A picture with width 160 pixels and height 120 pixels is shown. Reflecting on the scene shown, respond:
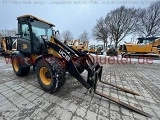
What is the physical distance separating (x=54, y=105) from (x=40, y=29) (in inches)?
122

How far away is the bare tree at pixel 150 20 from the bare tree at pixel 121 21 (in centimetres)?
162

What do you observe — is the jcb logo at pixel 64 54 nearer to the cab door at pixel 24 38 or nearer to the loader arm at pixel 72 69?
the loader arm at pixel 72 69

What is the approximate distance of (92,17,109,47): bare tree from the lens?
34.8 metres

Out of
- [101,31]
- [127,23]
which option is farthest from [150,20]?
[101,31]

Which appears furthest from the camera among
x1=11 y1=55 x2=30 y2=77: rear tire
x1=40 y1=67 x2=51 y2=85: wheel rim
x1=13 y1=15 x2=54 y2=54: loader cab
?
x1=11 y1=55 x2=30 y2=77: rear tire

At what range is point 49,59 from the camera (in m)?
3.45

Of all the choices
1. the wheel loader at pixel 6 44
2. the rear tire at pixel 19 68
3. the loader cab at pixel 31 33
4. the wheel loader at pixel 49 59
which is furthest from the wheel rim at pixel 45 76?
the wheel loader at pixel 6 44

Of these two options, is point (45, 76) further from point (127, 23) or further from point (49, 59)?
point (127, 23)

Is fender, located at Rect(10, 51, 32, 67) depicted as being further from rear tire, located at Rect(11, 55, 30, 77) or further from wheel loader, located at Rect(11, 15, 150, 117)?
rear tire, located at Rect(11, 55, 30, 77)

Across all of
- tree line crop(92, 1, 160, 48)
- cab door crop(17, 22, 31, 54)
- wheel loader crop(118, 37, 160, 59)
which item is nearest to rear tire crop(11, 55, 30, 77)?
cab door crop(17, 22, 31, 54)

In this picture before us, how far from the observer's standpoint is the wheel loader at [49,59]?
3.28m

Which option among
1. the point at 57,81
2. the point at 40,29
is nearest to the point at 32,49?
the point at 40,29

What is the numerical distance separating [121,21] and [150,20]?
22.4ft

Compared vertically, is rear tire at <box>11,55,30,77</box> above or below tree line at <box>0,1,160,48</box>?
below
